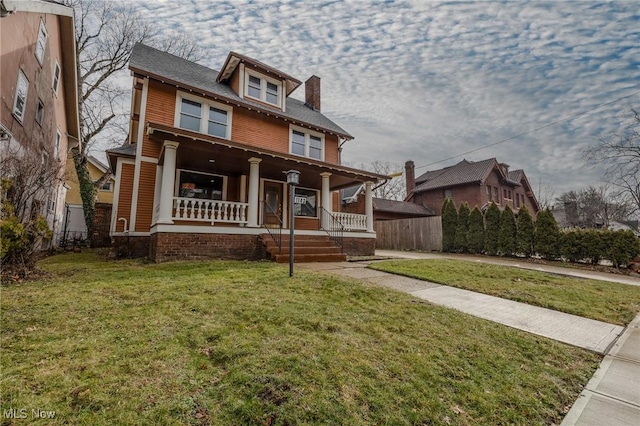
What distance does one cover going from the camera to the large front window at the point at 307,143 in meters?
13.6

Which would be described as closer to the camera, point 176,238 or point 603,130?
point 176,238

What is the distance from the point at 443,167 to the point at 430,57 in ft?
79.0

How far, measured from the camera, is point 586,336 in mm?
→ 3816

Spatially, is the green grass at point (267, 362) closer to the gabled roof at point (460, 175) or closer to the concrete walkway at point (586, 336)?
the concrete walkway at point (586, 336)

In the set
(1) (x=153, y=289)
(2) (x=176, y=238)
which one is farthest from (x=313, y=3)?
(1) (x=153, y=289)

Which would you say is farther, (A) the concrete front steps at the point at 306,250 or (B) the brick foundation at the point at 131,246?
(B) the brick foundation at the point at 131,246

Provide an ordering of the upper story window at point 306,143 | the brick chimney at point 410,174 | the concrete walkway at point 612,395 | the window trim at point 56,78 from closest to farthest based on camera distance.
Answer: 1. the concrete walkway at point 612,395
2. the window trim at point 56,78
3. the upper story window at point 306,143
4. the brick chimney at point 410,174

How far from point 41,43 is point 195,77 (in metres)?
4.97

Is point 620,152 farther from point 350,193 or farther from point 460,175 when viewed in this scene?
point 350,193

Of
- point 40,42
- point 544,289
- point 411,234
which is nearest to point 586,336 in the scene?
point 544,289

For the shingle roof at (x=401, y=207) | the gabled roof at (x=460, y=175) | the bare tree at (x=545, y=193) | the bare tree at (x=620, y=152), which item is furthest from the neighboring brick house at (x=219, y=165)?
the bare tree at (x=545, y=193)

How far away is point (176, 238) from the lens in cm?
787

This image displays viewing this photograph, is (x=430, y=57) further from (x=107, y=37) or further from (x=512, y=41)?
(x=107, y=37)

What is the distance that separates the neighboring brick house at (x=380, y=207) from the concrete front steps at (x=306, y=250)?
1146 centimetres
